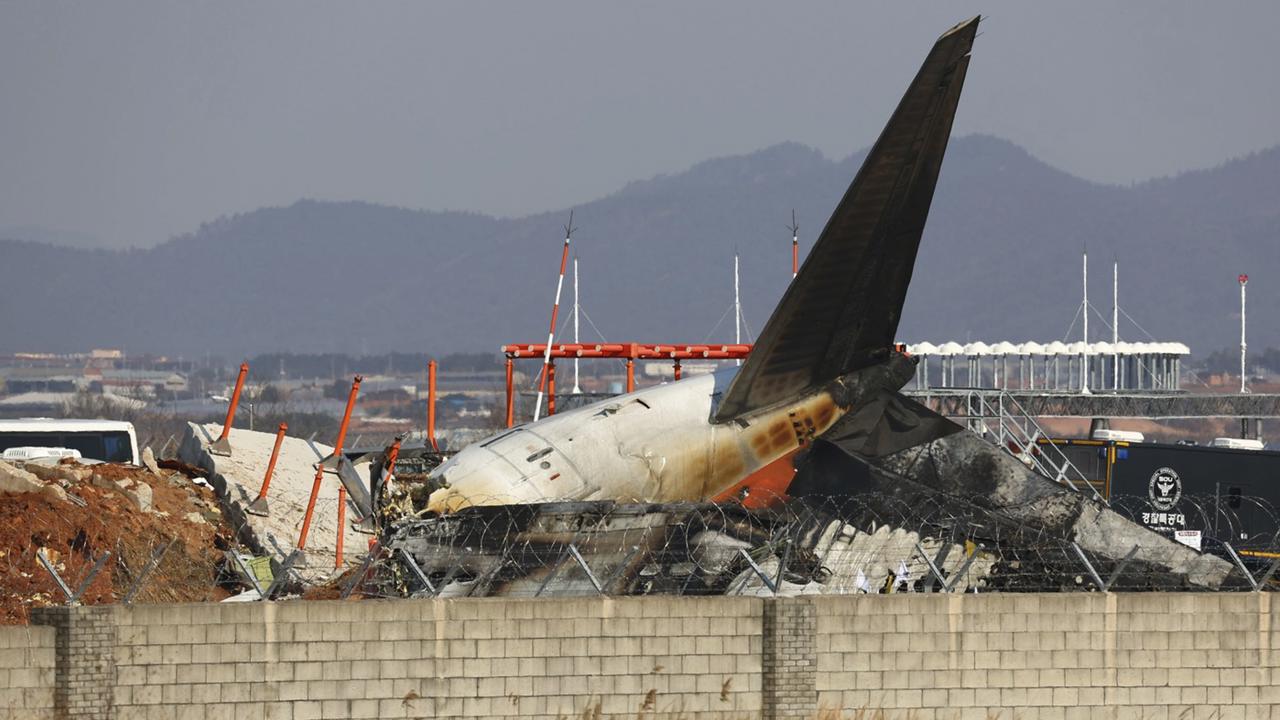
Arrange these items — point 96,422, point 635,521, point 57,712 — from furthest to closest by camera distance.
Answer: point 96,422, point 635,521, point 57,712

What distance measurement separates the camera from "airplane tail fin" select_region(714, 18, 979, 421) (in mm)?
34469

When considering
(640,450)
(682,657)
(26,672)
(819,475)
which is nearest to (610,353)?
(819,475)

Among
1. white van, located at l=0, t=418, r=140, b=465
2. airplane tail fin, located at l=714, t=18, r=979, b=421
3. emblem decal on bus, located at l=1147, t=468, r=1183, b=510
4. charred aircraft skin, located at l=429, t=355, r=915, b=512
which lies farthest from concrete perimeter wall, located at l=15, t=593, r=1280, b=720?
emblem decal on bus, located at l=1147, t=468, r=1183, b=510

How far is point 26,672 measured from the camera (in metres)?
23.6

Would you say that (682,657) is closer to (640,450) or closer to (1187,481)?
(640,450)

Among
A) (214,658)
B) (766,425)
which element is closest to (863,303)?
(766,425)

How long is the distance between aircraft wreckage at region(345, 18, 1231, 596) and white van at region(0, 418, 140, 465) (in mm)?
17394

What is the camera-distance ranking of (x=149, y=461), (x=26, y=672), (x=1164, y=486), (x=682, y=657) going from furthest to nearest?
(x=1164, y=486)
(x=149, y=461)
(x=682, y=657)
(x=26, y=672)

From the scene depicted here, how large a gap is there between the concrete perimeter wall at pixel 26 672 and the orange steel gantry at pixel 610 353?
17385mm

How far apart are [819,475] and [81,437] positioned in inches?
854

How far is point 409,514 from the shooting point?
99.0 feet

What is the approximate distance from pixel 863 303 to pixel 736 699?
39.8 ft

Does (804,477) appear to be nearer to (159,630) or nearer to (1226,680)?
(1226,680)

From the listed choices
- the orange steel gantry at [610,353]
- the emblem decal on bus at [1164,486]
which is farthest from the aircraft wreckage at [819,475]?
the emblem decal on bus at [1164,486]
